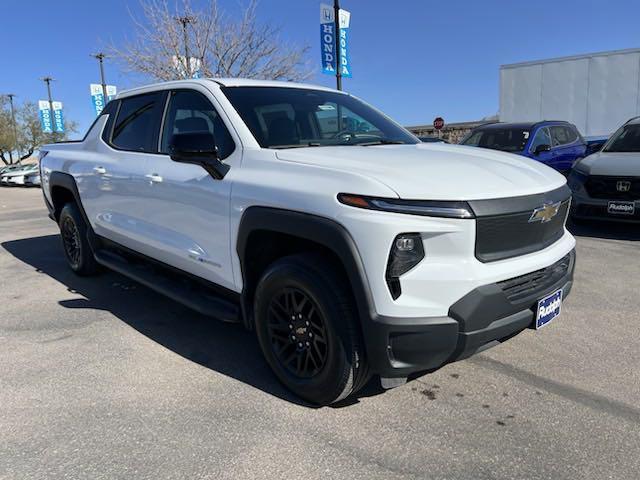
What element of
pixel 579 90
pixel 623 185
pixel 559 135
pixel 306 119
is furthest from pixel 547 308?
pixel 579 90

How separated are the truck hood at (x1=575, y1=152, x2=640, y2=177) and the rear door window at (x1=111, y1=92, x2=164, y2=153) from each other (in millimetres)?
5756

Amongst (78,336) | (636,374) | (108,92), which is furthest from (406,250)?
(108,92)

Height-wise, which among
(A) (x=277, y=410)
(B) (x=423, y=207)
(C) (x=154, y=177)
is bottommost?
(A) (x=277, y=410)

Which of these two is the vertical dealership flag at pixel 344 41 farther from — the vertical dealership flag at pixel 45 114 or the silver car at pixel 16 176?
the vertical dealership flag at pixel 45 114

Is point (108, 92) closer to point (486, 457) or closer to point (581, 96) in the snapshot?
point (581, 96)

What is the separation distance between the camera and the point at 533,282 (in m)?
2.75

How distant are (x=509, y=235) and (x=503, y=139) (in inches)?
293

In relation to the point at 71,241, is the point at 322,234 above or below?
above

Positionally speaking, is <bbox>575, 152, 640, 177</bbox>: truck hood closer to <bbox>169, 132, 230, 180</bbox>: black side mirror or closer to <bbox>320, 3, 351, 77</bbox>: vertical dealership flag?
<bbox>169, 132, 230, 180</bbox>: black side mirror

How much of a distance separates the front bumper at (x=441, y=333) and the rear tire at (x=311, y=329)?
169 mm

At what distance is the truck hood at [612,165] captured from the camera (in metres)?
6.75

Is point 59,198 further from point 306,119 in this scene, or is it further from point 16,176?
point 16,176

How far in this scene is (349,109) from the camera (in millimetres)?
4105

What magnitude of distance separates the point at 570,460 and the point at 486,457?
0.38 m
